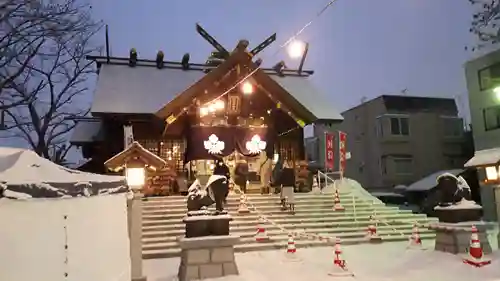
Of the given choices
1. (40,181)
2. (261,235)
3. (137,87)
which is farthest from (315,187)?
(40,181)

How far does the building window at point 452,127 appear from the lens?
27.7 m

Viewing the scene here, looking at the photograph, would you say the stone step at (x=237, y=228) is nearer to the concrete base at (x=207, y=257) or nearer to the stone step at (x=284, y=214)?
the stone step at (x=284, y=214)

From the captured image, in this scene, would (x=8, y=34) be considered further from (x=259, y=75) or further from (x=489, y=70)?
(x=489, y=70)

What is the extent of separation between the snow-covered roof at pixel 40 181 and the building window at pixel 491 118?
22.5 m

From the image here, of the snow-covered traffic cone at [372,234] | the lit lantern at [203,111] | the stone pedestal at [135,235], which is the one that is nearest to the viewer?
the stone pedestal at [135,235]

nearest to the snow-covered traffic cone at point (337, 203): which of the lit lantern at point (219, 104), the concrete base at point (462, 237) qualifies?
the concrete base at point (462, 237)

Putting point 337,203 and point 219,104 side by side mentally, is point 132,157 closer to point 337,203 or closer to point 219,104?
point 337,203

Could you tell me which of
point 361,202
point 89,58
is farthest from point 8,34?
point 361,202

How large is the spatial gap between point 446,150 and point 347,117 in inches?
313

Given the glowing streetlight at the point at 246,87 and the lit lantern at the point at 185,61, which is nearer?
the glowing streetlight at the point at 246,87

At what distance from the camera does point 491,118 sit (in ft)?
72.4

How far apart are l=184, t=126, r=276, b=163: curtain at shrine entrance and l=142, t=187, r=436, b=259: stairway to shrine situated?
286cm

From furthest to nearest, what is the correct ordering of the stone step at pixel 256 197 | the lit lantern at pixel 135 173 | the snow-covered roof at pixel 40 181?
the stone step at pixel 256 197, the lit lantern at pixel 135 173, the snow-covered roof at pixel 40 181

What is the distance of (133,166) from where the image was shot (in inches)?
362
